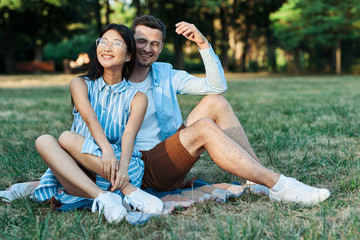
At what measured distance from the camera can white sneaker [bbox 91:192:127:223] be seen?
2.39 meters

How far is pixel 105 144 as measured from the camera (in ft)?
8.82

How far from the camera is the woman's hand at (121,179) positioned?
2.59m

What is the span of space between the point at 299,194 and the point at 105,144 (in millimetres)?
1272

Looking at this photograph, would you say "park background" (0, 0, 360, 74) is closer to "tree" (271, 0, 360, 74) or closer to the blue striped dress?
"tree" (271, 0, 360, 74)

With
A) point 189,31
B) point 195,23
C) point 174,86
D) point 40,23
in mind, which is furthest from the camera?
point 195,23

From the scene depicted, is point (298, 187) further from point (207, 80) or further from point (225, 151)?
point (207, 80)

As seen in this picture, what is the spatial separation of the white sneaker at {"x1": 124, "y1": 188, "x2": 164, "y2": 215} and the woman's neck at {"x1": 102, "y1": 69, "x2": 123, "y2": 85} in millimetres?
855

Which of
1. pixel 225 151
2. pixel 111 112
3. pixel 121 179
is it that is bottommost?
pixel 121 179

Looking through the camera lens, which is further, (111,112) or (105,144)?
(111,112)

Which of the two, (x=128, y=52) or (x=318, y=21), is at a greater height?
(x=318, y=21)

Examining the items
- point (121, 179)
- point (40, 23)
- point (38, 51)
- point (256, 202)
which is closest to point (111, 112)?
point (121, 179)

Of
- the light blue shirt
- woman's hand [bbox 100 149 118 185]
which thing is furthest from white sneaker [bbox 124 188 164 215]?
the light blue shirt

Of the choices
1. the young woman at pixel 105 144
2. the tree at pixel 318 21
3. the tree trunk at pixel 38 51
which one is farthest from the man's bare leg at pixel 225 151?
the tree trunk at pixel 38 51

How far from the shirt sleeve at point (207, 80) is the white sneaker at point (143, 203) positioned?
1182 millimetres
